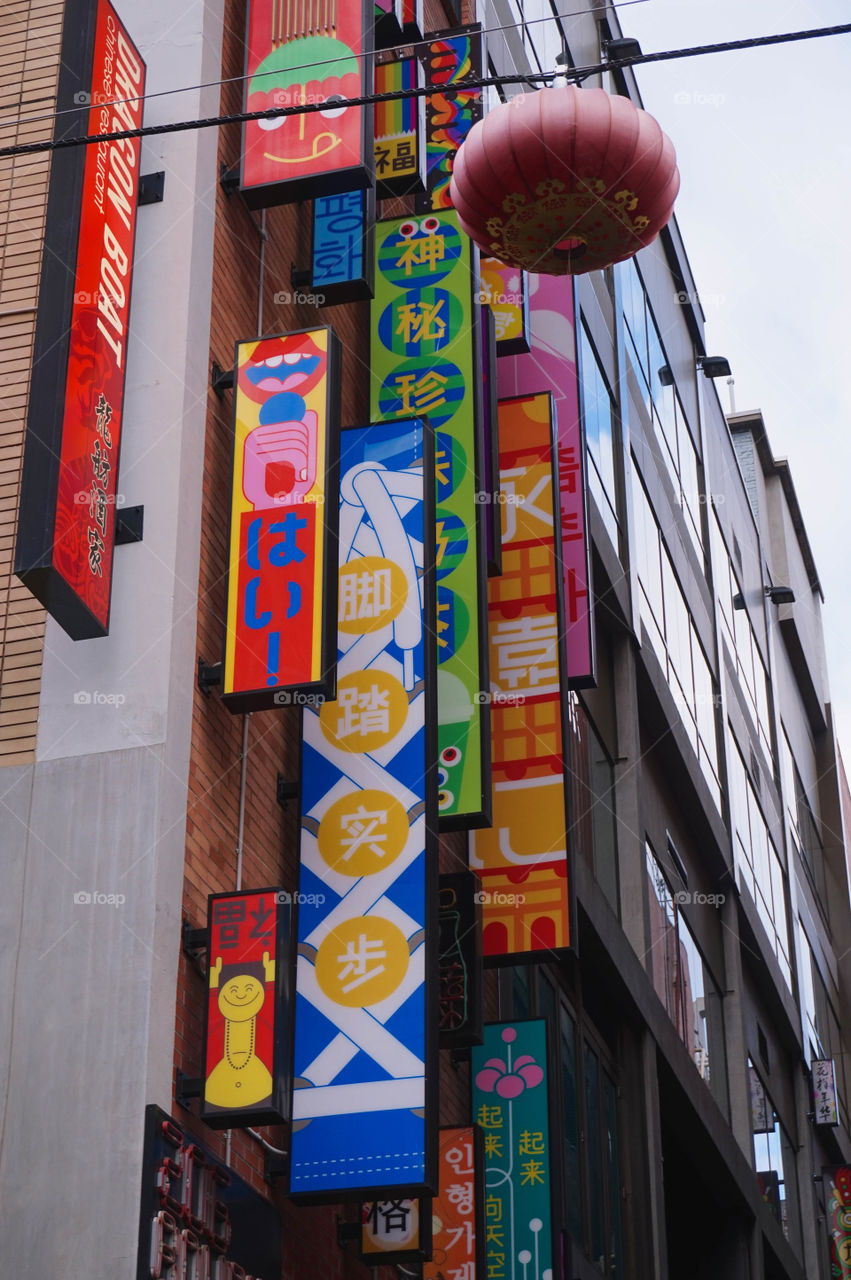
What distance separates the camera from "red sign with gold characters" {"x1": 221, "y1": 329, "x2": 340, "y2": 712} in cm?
1137

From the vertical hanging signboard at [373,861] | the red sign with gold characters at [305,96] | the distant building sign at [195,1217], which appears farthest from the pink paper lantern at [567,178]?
the distant building sign at [195,1217]

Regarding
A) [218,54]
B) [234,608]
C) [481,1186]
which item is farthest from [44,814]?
[218,54]

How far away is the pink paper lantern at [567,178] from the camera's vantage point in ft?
32.7

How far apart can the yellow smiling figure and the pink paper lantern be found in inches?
178

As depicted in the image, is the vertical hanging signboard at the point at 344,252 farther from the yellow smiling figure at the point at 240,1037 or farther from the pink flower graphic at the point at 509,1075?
the pink flower graphic at the point at 509,1075

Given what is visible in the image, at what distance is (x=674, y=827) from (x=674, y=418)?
9313 mm

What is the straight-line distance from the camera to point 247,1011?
34.0ft

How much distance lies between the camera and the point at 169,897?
10.5m

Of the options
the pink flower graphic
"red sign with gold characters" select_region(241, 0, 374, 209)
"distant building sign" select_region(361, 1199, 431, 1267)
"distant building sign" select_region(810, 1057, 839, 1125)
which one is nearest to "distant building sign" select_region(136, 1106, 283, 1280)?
"distant building sign" select_region(361, 1199, 431, 1267)

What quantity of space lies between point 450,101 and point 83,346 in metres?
8.59

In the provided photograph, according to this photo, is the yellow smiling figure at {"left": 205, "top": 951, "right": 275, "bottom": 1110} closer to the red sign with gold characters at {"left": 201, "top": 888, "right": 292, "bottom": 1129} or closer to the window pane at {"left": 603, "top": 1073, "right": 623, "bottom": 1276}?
the red sign with gold characters at {"left": 201, "top": 888, "right": 292, "bottom": 1129}

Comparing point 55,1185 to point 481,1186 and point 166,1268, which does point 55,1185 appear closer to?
point 166,1268

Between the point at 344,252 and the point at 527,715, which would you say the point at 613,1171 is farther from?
the point at 344,252

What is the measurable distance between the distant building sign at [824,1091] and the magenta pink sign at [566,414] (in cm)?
2314
